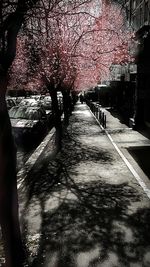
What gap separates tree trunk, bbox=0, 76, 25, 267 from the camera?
17.0 ft

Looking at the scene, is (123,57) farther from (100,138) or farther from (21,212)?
(21,212)

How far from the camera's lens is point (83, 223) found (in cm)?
754

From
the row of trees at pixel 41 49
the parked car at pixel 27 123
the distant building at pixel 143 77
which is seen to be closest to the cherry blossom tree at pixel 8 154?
the row of trees at pixel 41 49

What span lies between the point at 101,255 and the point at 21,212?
2824mm

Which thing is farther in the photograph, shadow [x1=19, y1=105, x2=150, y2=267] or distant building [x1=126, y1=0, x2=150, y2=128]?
distant building [x1=126, y1=0, x2=150, y2=128]

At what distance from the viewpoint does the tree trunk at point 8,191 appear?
5.19 m

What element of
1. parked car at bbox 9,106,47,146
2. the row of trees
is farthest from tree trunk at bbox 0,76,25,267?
parked car at bbox 9,106,47,146

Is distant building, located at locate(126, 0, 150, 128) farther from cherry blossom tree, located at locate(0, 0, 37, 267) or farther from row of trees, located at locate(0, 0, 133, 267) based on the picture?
cherry blossom tree, located at locate(0, 0, 37, 267)

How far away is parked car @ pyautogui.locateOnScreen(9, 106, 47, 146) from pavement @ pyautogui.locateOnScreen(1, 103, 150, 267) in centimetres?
195

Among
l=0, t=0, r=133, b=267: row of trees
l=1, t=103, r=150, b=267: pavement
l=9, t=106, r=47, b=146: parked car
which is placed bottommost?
l=1, t=103, r=150, b=267: pavement

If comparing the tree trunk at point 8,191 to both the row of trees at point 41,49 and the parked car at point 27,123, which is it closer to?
the row of trees at point 41,49

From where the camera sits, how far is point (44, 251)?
248 inches

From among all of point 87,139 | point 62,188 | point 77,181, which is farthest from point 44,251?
point 87,139

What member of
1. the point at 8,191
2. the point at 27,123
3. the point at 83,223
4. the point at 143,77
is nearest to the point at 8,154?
the point at 8,191
